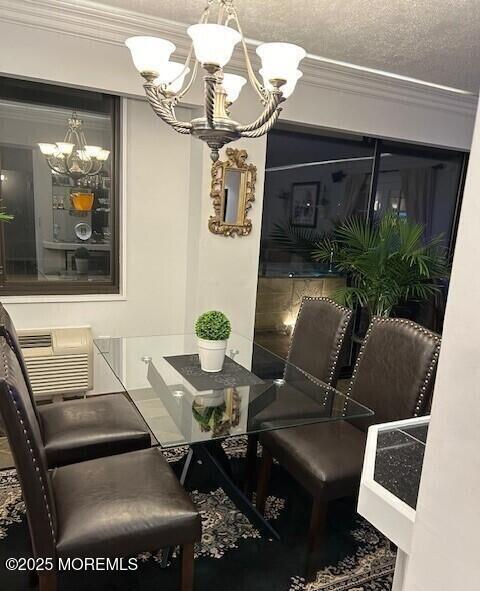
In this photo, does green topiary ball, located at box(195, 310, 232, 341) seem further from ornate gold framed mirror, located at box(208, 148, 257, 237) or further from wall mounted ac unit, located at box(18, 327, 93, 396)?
wall mounted ac unit, located at box(18, 327, 93, 396)

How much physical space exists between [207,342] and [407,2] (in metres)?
2.10

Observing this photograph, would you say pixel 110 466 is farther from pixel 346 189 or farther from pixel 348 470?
pixel 346 189

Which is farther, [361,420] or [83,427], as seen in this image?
[361,420]

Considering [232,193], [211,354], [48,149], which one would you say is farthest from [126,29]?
[211,354]

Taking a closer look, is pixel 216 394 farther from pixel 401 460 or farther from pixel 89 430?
pixel 401 460

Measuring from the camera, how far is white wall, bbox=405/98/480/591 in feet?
1.52

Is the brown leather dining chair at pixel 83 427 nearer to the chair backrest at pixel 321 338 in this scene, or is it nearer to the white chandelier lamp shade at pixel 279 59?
the chair backrest at pixel 321 338

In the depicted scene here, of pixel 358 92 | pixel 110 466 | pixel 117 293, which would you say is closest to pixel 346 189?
pixel 358 92

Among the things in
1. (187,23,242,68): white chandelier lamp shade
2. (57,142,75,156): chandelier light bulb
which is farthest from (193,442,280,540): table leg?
(57,142,75,156): chandelier light bulb

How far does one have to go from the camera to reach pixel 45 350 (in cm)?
310

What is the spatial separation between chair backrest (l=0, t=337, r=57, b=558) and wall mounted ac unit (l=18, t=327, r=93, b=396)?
184cm

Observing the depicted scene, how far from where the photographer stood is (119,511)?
1432 mm

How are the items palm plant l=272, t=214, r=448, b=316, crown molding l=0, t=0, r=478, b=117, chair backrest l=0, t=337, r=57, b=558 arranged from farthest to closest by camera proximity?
palm plant l=272, t=214, r=448, b=316 < crown molding l=0, t=0, r=478, b=117 < chair backrest l=0, t=337, r=57, b=558

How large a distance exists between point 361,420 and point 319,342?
19.4 inches
